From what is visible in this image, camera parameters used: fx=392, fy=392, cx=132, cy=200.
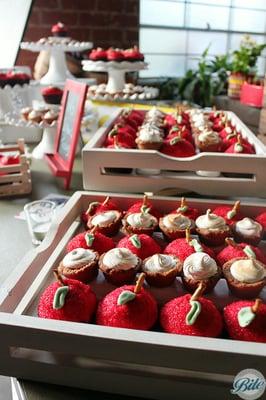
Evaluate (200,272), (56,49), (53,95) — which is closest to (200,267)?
(200,272)

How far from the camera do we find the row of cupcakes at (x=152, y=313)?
1.68 feet

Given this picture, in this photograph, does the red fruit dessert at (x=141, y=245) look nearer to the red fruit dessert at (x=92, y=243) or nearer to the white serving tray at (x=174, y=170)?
the red fruit dessert at (x=92, y=243)

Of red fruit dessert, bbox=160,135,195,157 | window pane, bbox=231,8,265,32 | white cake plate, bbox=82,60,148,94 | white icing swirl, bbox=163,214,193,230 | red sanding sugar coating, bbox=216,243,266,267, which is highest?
window pane, bbox=231,8,265,32

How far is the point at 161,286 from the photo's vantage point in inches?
26.1

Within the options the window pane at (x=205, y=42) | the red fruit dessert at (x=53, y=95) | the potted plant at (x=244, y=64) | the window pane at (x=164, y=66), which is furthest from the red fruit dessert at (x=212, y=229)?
the window pane at (x=205, y=42)

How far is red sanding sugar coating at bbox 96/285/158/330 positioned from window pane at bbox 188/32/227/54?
3846 mm

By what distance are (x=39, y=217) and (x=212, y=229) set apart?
47cm

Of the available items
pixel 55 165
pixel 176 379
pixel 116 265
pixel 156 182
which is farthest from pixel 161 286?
pixel 55 165

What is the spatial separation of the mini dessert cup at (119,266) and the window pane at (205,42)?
3.73 meters

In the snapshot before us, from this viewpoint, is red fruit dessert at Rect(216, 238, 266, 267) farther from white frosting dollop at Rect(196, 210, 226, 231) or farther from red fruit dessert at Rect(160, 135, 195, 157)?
red fruit dessert at Rect(160, 135, 195, 157)

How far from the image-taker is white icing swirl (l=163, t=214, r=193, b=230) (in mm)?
789

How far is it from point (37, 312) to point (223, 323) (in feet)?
0.89

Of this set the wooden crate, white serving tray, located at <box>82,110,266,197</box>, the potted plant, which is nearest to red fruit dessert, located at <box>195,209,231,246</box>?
white serving tray, located at <box>82,110,266,197</box>

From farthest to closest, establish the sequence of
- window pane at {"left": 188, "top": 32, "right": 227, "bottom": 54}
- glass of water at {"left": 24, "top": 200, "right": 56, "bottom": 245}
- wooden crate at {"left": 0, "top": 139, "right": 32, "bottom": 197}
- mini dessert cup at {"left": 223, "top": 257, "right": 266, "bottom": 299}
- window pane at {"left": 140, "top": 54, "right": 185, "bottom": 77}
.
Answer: window pane at {"left": 188, "top": 32, "right": 227, "bottom": 54} → window pane at {"left": 140, "top": 54, "right": 185, "bottom": 77} → wooden crate at {"left": 0, "top": 139, "right": 32, "bottom": 197} → glass of water at {"left": 24, "top": 200, "right": 56, "bottom": 245} → mini dessert cup at {"left": 223, "top": 257, "right": 266, "bottom": 299}
